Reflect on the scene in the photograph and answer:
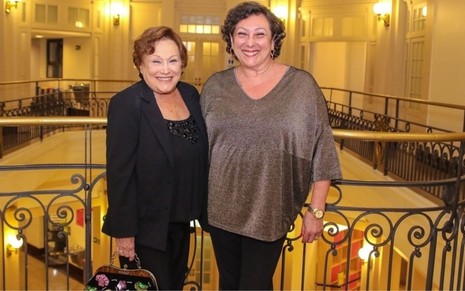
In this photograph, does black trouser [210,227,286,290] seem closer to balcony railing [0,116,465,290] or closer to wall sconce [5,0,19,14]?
balcony railing [0,116,465,290]

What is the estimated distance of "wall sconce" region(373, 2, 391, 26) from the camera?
1317 cm

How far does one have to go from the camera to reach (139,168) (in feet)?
8.16

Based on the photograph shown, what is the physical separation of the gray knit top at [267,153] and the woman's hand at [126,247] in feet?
1.23

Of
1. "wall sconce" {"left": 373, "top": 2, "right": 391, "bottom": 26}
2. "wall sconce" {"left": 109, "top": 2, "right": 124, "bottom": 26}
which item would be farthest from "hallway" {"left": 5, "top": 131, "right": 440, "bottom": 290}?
"wall sconce" {"left": 109, "top": 2, "right": 124, "bottom": 26}

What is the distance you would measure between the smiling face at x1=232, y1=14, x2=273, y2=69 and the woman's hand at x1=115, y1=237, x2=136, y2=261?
3.04 ft

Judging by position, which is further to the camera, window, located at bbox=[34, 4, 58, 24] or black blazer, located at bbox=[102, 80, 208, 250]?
window, located at bbox=[34, 4, 58, 24]

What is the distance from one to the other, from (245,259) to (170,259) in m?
0.35

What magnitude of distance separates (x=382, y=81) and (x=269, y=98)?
11416 millimetres

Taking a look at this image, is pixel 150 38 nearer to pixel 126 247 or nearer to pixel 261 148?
pixel 261 148

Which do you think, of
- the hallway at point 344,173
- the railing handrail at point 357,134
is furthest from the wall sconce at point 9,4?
the railing handrail at point 357,134

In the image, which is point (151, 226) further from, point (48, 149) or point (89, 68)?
point (89, 68)

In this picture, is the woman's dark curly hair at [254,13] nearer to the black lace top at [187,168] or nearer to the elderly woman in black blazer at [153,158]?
the elderly woman in black blazer at [153,158]

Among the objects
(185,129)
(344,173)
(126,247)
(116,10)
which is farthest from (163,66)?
(116,10)

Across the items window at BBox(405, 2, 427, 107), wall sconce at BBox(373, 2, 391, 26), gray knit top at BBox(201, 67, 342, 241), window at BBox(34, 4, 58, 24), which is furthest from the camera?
window at BBox(34, 4, 58, 24)
